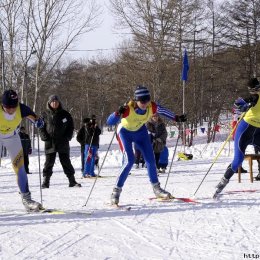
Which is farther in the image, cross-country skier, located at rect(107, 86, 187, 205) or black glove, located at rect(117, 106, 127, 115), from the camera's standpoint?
cross-country skier, located at rect(107, 86, 187, 205)

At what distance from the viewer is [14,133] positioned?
616 centimetres

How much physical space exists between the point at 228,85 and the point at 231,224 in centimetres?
2801

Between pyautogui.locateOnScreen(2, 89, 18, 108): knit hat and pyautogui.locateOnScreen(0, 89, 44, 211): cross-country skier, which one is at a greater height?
pyautogui.locateOnScreen(2, 89, 18, 108): knit hat

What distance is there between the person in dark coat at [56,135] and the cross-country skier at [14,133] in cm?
333

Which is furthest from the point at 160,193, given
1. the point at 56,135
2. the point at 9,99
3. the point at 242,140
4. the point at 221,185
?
the point at 56,135

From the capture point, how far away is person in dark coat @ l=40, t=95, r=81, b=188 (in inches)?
378

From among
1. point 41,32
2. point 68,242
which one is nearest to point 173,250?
point 68,242

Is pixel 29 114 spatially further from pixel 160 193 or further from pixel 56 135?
pixel 56 135

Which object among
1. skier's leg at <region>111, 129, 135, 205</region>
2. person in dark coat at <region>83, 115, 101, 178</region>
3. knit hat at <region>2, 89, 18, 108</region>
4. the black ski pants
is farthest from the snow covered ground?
person in dark coat at <region>83, 115, 101, 178</region>

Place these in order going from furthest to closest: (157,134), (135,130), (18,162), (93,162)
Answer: (157,134)
(93,162)
(135,130)
(18,162)

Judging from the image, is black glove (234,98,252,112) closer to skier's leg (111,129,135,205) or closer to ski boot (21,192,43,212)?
skier's leg (111,129,135,205)

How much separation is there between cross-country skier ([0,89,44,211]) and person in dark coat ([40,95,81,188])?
3.33 m

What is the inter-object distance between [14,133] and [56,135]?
3.54 meters

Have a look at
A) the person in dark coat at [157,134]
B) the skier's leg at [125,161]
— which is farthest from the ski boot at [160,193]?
the person in dark coat at [157,134]
